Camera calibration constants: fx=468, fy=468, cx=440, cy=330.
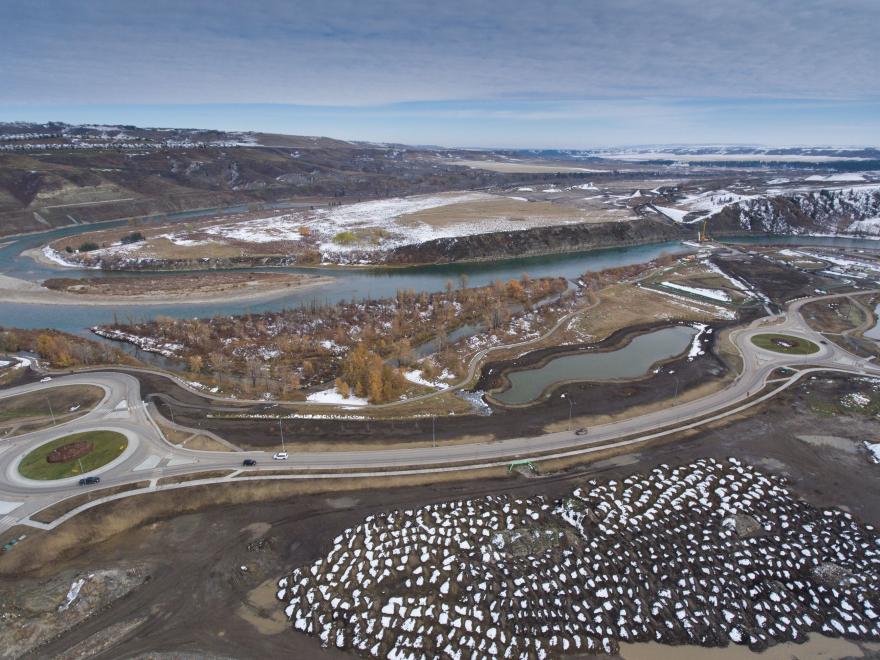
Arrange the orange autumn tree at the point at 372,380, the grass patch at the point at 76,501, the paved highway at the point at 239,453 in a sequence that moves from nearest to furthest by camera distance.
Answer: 1. the grass patch at the point at 76,501
2. the paved highway at the point at 239,453
3. the orange autumn tree at the point at 372,380

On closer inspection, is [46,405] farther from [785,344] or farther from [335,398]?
[785,344]

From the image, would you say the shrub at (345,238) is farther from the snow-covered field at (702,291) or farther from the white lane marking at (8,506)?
the white lane marking at (8,506)

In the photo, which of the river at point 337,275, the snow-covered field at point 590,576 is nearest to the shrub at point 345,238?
the river at point 337,275

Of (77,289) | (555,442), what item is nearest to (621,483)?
(555,442)

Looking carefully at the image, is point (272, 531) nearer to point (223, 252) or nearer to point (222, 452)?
point (222, 452)

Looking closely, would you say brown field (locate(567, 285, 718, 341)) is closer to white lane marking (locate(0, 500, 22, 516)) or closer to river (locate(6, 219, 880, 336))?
river (locate(6, 219, 880, 336))

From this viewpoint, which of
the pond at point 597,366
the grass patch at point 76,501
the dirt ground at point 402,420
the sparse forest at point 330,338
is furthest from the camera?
the pond at point 597,366
